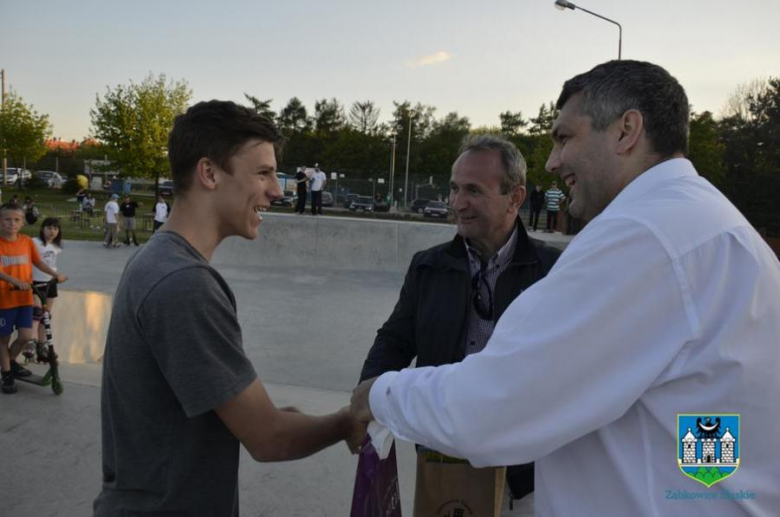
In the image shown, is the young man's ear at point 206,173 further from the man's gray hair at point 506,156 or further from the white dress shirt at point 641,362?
the man's gray hair at point 506,156

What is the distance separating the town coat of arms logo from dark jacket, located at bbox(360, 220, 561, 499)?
125cm

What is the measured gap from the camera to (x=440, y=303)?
2.67 meters

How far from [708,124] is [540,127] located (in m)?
42.4

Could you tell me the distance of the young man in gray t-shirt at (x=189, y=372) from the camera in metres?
1.48

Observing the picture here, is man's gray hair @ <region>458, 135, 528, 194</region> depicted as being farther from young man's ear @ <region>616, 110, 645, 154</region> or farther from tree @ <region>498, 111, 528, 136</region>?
tree @ <region>498, 111, 528, 136</region>

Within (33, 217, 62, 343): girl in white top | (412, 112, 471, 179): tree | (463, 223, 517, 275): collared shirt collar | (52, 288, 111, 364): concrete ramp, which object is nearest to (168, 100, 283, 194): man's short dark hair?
(463, 223, 517, 275): collared shirt collar

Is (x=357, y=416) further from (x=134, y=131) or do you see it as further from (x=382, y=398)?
(x=134, y=131)

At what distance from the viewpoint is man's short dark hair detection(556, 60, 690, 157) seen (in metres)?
1.53

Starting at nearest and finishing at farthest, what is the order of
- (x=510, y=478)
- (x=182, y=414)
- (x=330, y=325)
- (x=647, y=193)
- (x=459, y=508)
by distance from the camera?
1. (x=647, y=193)
2. (x=182, y=414)
3. (x=459, y=508)
4. (x=510, y=478)
5. (x=330, y=325)

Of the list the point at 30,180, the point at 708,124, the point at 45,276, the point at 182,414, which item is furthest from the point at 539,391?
the point at 30,180

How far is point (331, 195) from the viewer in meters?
45.7

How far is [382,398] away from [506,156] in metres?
1.74

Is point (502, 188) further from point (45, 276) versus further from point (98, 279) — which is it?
point (98, 279)

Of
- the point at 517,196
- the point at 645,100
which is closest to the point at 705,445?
the point at 645,100
